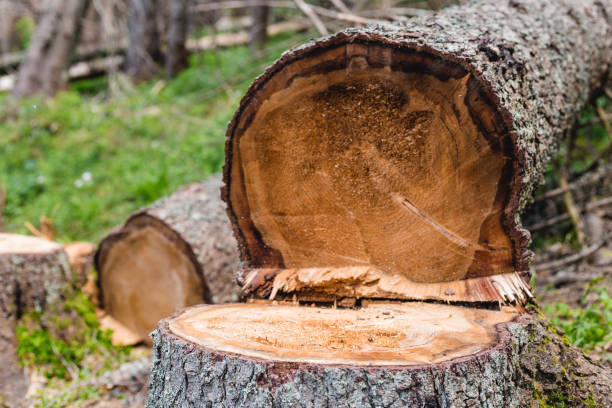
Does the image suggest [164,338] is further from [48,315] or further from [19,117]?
[19,117]

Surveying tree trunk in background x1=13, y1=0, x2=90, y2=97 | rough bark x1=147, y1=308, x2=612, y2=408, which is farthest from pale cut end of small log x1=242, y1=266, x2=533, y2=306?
tree trunk in background x1=13, y1=0, x2=90, y2=97

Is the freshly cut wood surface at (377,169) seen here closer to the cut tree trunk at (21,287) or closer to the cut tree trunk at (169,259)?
the cut tree trunk at (169,259)

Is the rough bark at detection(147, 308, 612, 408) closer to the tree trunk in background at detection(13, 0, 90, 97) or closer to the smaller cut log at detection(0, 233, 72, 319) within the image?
the smaller cut log at detection(0, 233, 72, 319)

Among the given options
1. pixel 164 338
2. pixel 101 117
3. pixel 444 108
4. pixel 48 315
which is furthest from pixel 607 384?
pixel 101 117

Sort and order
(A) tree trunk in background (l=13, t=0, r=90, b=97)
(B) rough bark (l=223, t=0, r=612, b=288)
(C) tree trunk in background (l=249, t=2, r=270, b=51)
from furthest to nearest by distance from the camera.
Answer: (C) tree trunk in background (l=249, t=2, r=270, b=51) < (A) tree trunk in background (l=13, t=0, r=90, b=97) < (B) rough bark (l=223, t=0, r=612, b=288)

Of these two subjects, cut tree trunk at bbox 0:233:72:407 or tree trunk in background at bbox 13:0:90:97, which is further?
tree trunk in background at bbox 13:0:90:97

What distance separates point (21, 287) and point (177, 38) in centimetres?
654

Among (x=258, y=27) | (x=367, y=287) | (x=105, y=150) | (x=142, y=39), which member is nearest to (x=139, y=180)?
(x=105, y=150)

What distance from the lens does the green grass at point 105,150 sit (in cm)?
452

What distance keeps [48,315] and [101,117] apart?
389cm

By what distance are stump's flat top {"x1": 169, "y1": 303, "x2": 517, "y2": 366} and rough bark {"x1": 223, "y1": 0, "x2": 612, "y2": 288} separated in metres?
0.34

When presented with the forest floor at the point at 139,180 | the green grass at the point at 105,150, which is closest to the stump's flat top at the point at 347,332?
the forest floor at the point at 139,180

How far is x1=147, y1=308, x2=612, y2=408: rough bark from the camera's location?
1.20 metres

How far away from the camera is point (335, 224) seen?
6.29 ft
